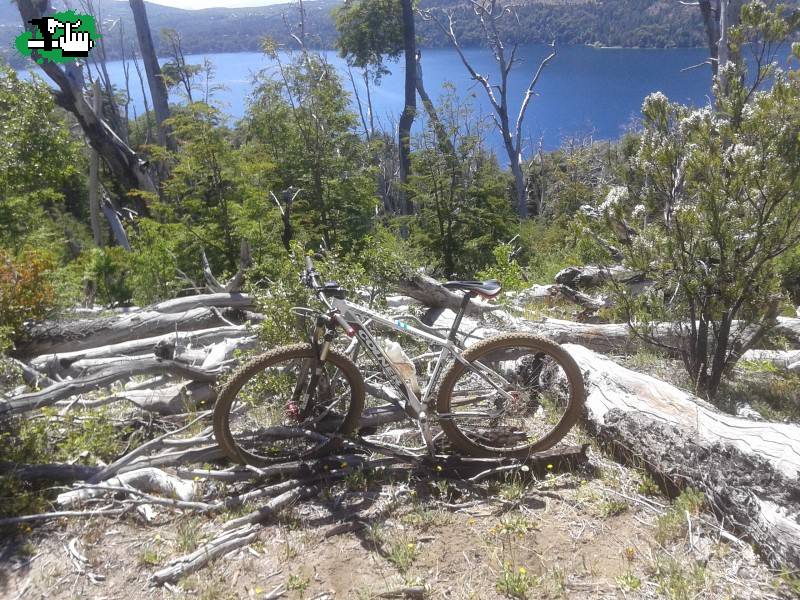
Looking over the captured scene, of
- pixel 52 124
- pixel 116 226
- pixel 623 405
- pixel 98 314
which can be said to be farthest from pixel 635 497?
pixel 116 226

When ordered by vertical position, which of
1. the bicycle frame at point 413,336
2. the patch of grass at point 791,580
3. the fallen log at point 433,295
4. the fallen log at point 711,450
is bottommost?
the fallen log at point 433,295

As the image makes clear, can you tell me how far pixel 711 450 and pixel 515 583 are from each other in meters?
1.36

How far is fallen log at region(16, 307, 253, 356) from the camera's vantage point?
19.8 feet

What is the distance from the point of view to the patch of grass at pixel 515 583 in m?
2.78

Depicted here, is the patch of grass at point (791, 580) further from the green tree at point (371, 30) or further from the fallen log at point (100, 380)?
the green tree at point (371, 30)

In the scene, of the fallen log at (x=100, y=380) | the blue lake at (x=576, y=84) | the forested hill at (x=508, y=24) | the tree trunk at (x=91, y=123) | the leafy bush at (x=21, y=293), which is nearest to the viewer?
the fallen log at (x=100, y=380)

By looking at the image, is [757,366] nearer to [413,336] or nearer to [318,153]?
[413,336]

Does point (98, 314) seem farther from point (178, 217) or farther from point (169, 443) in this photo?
point (178, 217)

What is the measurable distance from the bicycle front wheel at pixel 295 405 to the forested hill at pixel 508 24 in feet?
79.1

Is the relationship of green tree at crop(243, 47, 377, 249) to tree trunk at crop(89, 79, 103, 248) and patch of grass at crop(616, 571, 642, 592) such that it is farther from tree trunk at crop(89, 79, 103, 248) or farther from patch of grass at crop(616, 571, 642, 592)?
patch of grass at crop(616, 571, 642, 592)

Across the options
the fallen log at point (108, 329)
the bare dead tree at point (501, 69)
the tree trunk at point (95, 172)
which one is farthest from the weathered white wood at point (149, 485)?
the bare dead tree at point (501, 69)

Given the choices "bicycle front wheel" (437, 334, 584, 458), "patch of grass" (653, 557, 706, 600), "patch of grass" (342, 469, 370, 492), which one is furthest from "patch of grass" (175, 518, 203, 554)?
"patch of grass" (653, 557, 706, 600)

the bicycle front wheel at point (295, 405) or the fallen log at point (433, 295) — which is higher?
the bicycle front wheel at point (295, 405)

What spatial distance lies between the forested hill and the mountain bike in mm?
23822
